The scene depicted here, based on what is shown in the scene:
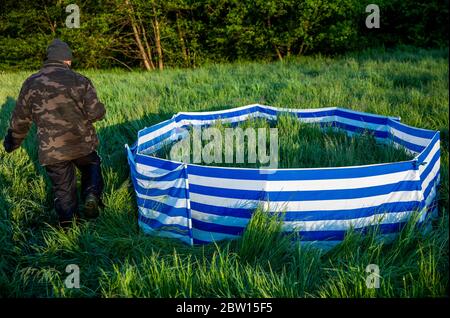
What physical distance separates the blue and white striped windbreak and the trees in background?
1296cm

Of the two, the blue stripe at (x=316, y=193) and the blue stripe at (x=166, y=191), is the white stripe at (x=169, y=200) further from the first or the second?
the blue stripe at (x=316, y=193)

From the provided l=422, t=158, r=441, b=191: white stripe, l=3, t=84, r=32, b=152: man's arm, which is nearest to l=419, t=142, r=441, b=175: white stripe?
l=422, t=158, r=441, b=191: white stripe

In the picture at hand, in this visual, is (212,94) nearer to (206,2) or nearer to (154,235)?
(154,235)

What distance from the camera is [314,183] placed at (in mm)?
3246

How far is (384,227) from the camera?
3.33 metres

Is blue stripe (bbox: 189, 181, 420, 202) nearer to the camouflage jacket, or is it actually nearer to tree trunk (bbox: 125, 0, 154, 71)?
the camouflage jacket

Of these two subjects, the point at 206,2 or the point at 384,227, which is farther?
the point at 206,2

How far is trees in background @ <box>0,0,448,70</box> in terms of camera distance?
15.5 metres

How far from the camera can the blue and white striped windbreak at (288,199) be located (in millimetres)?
3266

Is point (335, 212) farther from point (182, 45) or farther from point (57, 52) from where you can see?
point (182, 45)

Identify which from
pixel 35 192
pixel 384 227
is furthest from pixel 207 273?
pixel 35 192

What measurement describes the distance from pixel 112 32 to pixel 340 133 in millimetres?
14461

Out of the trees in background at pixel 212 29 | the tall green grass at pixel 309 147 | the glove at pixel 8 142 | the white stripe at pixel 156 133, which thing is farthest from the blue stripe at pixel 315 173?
the trees in background at pixel 212 29

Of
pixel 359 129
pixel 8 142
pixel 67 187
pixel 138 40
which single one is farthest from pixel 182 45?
pixel 67 187
